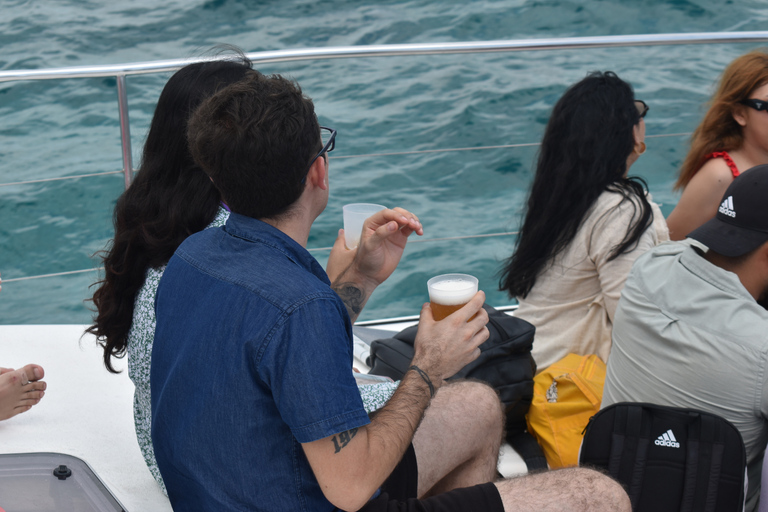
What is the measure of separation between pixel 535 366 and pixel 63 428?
48.8 inches

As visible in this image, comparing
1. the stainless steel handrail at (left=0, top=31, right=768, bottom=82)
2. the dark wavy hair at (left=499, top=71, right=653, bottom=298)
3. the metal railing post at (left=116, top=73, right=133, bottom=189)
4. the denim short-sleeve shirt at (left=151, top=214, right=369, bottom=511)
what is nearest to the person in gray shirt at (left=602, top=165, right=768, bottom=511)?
the dark wavy hair at (left=499, top=71, right=653, bottom=298)

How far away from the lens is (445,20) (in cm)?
922

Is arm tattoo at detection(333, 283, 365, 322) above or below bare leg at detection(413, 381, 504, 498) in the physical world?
above

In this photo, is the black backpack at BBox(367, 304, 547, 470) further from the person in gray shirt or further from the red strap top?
the red strap top

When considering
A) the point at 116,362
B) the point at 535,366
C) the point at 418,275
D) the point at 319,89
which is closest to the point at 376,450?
the point at 535,366

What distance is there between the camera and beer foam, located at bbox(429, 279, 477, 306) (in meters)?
1.37

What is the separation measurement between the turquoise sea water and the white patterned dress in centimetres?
86

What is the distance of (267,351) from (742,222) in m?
1.06

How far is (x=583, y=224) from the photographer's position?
2.07 m

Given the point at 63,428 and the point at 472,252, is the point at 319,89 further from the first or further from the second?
the point at 63,428

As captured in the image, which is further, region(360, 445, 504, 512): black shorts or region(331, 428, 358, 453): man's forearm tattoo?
region(360, 445, 504, 512): black shorts

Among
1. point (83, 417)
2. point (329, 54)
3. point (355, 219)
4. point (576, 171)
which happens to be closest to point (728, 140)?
point (576, 171)

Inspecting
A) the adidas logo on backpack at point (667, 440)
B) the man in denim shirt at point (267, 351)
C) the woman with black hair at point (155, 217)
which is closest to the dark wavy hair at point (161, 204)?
the woman with black hair at point (155, 217)

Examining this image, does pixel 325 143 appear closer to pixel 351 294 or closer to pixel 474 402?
pixel 351 294
